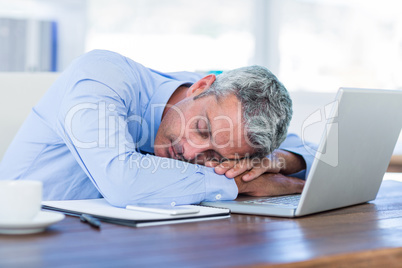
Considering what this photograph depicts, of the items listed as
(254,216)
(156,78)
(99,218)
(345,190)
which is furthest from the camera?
(156,78)

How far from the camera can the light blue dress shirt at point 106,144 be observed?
1.23m

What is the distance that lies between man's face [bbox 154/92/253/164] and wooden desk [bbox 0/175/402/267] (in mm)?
381

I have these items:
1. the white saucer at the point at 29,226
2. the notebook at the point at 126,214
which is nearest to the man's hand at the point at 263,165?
the notebook at the point at 126,214

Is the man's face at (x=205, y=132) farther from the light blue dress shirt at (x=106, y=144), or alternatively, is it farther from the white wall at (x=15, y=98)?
the white wall at (x=15, y=98)

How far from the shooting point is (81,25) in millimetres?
3711

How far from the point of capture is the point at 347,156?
1.19 meters

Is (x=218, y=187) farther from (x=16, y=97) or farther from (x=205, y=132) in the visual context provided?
(x=16, y=97)

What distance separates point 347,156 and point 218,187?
1.09 ft

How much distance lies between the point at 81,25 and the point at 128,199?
277 cm

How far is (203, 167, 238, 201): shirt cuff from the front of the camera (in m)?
1.31

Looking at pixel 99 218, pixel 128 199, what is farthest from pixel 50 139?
pixel 99 218

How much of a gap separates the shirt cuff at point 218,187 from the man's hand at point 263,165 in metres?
0.04

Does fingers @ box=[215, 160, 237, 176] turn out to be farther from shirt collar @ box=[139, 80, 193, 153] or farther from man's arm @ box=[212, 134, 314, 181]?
shirt collar @ box=[139, 80, 193, 153]

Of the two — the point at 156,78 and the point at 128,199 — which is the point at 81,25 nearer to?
the point at 156,78
